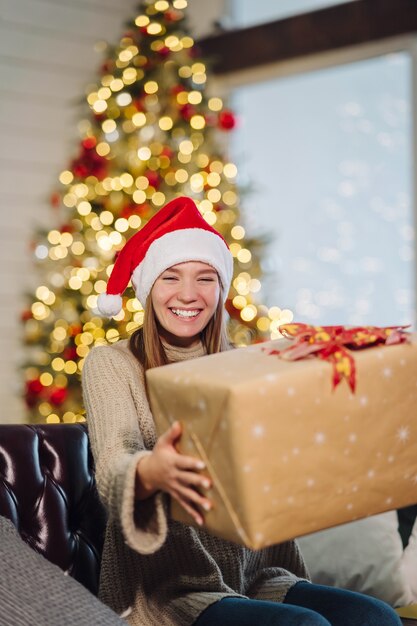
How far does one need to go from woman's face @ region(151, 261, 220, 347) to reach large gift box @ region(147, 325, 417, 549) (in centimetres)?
41

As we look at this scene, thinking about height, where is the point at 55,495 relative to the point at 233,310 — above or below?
below

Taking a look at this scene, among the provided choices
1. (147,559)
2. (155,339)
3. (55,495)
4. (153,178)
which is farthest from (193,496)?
(153,178)

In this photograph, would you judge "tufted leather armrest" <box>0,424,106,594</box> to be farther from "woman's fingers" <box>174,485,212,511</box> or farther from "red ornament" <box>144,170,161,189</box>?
"red ornament" <box>144,170,161,189</box>

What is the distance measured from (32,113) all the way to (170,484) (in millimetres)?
3966

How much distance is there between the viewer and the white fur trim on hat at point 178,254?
1882 mm

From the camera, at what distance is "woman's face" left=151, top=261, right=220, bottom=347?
186cm

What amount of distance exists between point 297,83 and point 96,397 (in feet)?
11.3

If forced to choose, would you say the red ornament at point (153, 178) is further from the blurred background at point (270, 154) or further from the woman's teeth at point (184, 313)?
the woman's teeth at point (184, 313)

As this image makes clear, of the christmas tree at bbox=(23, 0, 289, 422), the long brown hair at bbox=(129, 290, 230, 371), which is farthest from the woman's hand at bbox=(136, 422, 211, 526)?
the christmas tree at bbox=(23, 0, 289, 422)

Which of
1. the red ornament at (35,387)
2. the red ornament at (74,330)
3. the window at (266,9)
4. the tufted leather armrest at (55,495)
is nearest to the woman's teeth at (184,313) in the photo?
the tufted leather armrest at (55,495)

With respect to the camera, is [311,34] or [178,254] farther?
[311,34]

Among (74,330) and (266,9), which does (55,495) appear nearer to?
(74,330)

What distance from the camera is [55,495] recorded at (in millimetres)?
1966

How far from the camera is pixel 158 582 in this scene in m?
1.74
